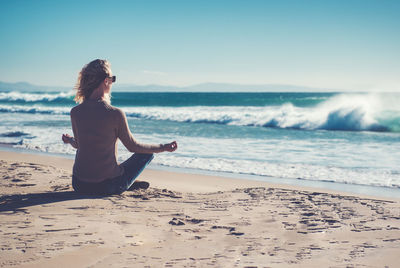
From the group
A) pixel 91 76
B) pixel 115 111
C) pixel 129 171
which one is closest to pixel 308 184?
pixel 129 171

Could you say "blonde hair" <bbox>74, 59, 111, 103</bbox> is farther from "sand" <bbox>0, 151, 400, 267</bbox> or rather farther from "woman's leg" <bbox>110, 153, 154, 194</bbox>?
"sand" <bbox>0, 151, 400, 267</bbox>

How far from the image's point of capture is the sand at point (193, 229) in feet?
8.03

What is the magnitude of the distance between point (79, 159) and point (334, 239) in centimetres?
241

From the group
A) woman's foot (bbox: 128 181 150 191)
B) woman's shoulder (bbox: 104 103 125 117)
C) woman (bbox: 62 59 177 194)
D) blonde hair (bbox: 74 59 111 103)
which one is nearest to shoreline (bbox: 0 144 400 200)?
woman's foot (bbox: 128 181 150 191)

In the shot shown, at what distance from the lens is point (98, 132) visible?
3.52 metres

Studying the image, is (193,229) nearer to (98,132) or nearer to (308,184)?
(98,132)

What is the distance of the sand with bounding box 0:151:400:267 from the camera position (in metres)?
2.45

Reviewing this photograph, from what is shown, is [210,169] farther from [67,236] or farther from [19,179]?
[67,236]

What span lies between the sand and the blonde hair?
1.06m

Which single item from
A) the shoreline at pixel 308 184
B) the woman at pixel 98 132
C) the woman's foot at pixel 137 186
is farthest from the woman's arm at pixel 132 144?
the shoreline at pixel 308 184

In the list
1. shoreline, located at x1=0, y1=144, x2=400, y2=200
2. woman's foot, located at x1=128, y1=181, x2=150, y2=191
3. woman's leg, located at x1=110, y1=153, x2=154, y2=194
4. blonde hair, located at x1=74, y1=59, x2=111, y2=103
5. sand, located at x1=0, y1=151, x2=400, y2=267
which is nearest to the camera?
sand, located at x1=0, y1=151, x2=400, y2=267

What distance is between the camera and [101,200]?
12.0 ft

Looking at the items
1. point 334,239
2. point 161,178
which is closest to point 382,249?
point 334,239

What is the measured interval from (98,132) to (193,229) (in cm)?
128
